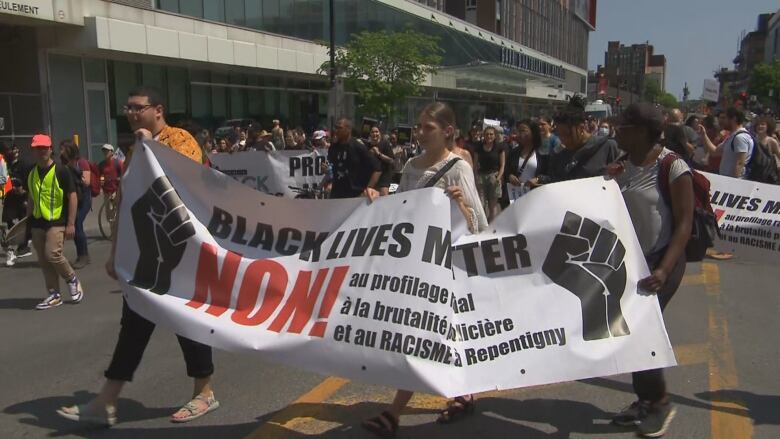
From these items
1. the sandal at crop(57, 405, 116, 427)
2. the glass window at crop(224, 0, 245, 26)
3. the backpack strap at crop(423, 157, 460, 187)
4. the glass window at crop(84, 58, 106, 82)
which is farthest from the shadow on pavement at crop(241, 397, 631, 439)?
the glass window at crop(224, 0, 245, 26)

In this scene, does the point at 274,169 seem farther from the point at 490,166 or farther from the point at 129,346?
the point at 129,346

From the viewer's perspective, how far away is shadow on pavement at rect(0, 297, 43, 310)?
7176mm

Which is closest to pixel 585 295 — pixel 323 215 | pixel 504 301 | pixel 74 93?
pixel 504 301

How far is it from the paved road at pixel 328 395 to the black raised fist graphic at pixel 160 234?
904 mm

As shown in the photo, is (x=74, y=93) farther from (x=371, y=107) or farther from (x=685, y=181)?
(x=685, y=181)

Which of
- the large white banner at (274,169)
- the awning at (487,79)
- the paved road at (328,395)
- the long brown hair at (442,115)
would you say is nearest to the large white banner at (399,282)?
the long brown hair at (442,115)

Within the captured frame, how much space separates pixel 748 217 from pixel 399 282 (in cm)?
380

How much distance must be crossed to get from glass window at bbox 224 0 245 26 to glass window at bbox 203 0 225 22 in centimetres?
24

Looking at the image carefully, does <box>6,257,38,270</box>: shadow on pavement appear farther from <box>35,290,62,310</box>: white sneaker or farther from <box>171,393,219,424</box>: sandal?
<box>171,393,219,424</box>: sandal

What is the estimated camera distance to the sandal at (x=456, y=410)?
4074 mm

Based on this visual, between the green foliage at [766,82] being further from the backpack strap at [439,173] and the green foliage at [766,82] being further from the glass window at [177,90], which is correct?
the backpack strap at [439,173]

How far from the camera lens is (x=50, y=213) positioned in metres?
6.98

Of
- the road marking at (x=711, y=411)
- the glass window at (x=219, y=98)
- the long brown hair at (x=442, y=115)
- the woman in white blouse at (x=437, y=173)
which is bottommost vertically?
the road marking at (x=711, y=411)

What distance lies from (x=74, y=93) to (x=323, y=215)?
65.1 ft
